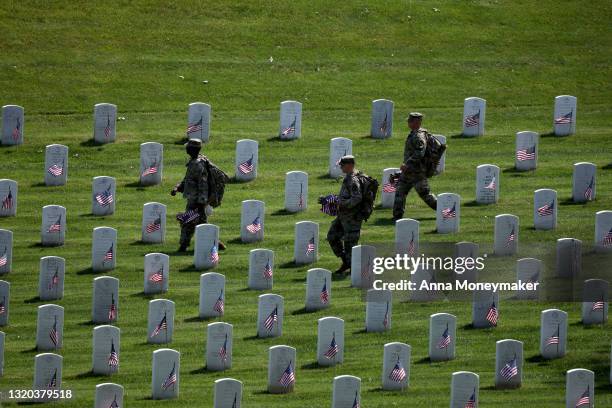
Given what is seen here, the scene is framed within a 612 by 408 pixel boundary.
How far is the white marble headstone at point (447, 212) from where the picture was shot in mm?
26688

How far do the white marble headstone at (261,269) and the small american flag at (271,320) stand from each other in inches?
80.8

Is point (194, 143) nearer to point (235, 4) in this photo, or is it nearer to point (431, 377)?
point (431, 377)

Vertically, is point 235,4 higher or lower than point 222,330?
higher

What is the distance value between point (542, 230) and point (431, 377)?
6.68m

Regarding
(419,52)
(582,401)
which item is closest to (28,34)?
(419,52)

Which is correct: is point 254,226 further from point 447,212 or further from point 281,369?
point 281,369

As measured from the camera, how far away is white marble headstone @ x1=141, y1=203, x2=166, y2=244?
26578 millimetres

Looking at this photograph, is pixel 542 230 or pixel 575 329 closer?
pixel 575 329

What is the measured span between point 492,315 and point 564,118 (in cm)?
1105

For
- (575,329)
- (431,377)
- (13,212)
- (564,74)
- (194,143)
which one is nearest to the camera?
(431,377)

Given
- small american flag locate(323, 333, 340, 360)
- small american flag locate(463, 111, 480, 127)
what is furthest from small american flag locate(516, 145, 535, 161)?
small american flag locate(323, 333, 340, 360)

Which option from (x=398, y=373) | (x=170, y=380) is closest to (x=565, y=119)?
(x=398, y=373)

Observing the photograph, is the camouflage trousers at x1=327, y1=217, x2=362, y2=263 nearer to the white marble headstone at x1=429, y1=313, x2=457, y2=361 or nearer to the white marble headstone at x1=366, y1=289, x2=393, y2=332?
the white marble headstone at x1=366, y1=289, x2=393, y2=332

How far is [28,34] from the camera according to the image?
126 feet
